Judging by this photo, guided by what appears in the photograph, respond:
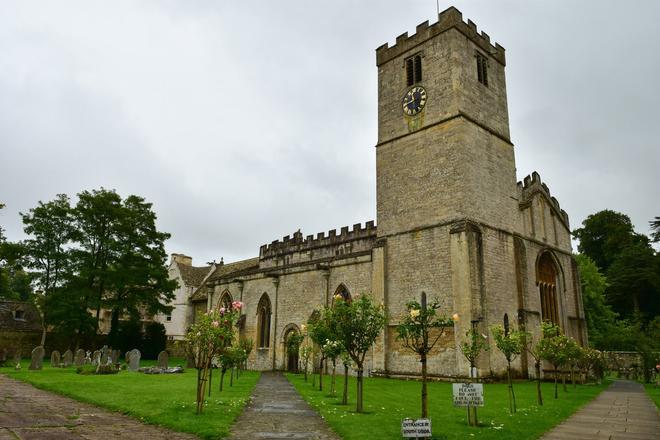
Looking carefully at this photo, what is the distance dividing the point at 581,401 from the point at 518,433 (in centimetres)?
893

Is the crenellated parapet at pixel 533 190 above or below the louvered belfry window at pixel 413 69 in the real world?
below

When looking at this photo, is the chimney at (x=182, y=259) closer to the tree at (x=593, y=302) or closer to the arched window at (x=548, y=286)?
the arched window at (x=548, y=286)

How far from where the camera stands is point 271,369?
33.4 meters

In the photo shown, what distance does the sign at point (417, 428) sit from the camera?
8445 millimetres

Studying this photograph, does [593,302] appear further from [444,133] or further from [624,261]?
[444,133]

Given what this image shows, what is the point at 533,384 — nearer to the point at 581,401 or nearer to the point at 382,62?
the point at 581,401

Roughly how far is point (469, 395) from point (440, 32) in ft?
76.1

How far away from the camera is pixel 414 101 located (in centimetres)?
2856

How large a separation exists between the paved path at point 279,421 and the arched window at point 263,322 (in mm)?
19383

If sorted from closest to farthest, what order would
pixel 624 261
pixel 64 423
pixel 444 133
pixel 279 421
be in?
pixel 64 423 → pixel 279 421 → pixel 444 133 → pixel 624 261

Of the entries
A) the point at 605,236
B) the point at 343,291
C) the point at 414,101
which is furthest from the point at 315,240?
the point at 605,236

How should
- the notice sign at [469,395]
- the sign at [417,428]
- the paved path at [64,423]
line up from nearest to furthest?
the sign at [417,428] < the paved path at [64,423] < the notice sign at [469,395]

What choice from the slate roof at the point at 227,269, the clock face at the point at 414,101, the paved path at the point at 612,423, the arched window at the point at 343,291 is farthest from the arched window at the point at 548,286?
Result: the slate roof at the point at 227,269

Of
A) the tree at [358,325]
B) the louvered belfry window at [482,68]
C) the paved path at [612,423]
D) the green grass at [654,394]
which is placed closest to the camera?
the paved path at [612,423]
